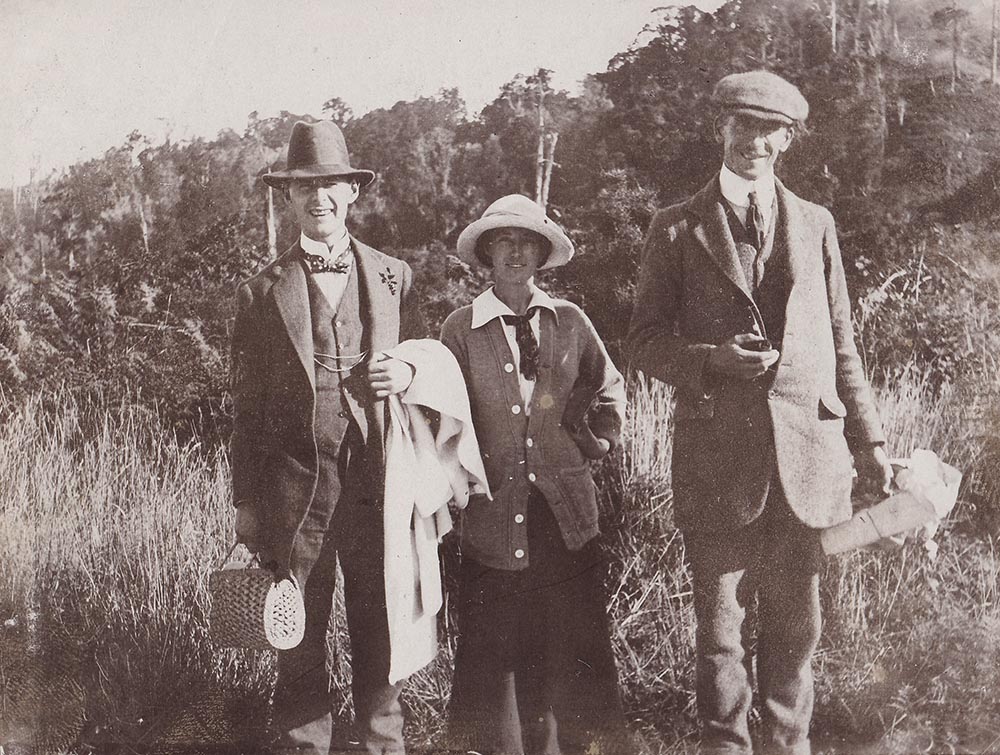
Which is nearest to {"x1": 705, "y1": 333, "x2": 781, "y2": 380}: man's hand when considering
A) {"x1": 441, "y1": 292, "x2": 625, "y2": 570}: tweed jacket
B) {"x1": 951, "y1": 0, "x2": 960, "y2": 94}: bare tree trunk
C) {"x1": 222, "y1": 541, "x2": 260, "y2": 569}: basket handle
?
{"x1": 441, "y1": 292, "x2": 625, "y2": 570}: tweed jacket

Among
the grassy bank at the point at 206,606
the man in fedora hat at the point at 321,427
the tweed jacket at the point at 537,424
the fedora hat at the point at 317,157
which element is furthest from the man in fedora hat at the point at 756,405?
the fedora hat at the point at 317,157

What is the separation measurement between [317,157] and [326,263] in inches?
19.2

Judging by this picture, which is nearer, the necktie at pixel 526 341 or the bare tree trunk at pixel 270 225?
the necktie at pixel 526 341

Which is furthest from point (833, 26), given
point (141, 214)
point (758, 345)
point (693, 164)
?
point (141, 214)

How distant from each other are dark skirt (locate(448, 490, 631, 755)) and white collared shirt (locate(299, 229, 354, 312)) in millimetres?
1275

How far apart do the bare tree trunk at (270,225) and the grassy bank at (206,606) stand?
0.97m

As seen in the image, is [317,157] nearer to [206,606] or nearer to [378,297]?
[378,297]

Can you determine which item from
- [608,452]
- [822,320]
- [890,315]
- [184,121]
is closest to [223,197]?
[184,121]

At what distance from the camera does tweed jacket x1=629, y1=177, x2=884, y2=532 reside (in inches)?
158

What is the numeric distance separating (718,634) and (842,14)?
8.95 ft

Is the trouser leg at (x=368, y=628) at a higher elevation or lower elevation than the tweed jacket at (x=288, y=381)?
lower

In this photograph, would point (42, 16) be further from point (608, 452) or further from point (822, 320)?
point (822, 320)

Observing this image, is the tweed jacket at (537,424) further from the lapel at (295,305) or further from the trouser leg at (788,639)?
the trouser leg at (788,639)

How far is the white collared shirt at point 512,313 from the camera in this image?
412 cm
